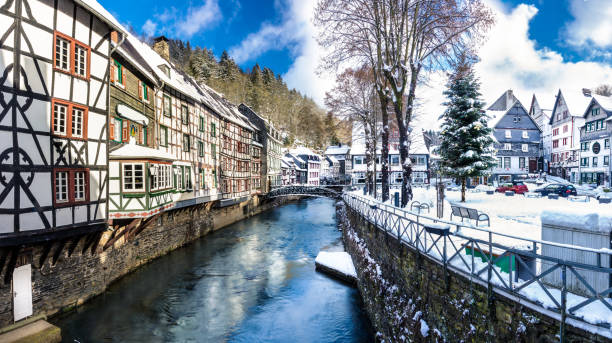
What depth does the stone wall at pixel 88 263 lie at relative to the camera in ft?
37.6

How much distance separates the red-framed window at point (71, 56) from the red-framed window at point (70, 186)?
3.74 metres

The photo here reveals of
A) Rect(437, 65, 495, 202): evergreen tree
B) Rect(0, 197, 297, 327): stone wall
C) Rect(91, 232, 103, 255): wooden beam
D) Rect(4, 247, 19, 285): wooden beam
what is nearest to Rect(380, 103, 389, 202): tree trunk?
Rect(437, 65, 495, 202): evergreen tree

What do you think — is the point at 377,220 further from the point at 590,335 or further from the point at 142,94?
the point at 142,94

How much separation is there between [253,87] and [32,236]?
74.8 meters

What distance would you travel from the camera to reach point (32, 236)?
10.4 m

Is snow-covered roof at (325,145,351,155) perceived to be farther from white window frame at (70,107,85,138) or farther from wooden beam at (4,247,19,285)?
wooden beam at (4,247,19,285)

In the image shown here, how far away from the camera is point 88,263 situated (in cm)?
1392

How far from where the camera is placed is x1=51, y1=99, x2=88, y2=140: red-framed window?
11.3 metres

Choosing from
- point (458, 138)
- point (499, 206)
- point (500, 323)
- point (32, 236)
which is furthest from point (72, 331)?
point (458, 138)

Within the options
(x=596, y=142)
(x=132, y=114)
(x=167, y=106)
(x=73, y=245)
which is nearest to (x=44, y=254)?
(x=73, y=245)

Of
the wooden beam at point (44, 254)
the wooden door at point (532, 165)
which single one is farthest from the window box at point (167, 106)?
the wooden door at point (532, 165)

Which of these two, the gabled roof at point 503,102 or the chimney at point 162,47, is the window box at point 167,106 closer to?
the chimney at point 162,47

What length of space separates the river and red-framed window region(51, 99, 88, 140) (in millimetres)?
7332

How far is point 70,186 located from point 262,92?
7374 cm
